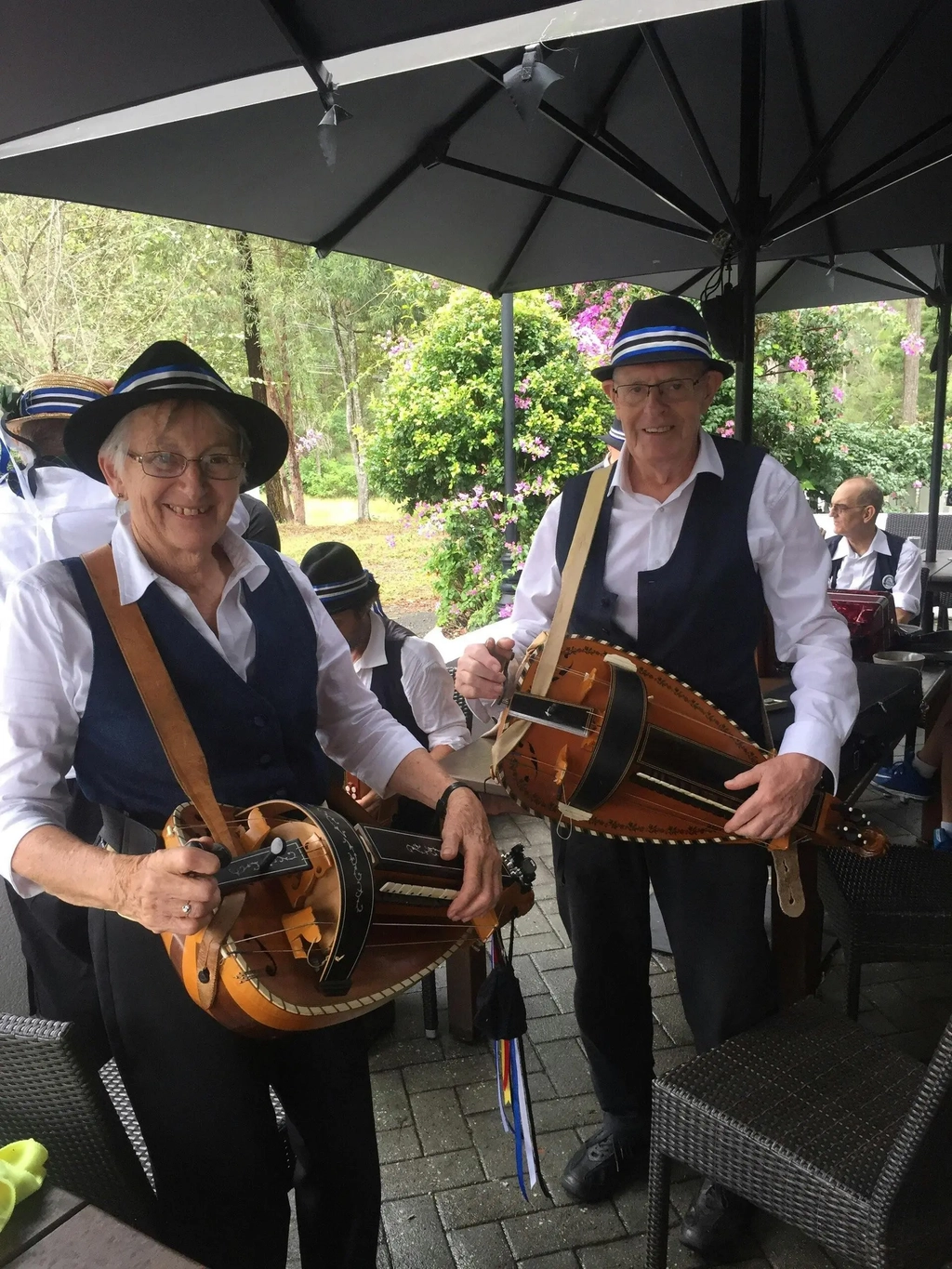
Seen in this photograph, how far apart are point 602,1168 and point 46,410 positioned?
2.55 metres

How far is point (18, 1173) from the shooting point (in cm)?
116

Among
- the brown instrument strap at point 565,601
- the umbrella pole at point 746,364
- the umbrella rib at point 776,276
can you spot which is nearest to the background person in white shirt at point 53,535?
the brown instrument strap at point 565,601

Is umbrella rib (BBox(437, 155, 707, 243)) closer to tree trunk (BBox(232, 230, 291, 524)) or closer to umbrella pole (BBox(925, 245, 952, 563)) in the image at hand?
umbrella pole (BBox(925, 245, 952, 563))

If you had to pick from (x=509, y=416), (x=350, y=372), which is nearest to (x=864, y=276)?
(x=509, y=416)

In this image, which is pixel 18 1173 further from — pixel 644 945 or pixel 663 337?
pixel 663 337

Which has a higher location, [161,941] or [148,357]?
[148,357]

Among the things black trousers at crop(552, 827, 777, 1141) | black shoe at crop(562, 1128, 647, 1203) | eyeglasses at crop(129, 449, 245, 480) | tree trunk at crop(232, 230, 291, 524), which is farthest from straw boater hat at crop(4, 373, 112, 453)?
tree trunk at crop(232, 230, 291, 524)

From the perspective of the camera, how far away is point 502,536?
754 centimetres

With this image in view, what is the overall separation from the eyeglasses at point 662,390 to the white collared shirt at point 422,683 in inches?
54.9

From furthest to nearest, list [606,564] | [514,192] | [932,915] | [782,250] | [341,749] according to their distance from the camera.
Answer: [782,250], [514,192], [932,915], [606,564], [341,749]

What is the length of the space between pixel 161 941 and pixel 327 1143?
1.71ft

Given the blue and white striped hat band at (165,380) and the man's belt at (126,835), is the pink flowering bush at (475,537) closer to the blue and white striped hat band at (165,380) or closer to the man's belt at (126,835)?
the blue and white striped hat band at (165,380)

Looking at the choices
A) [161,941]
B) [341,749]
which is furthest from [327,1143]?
[341,749]

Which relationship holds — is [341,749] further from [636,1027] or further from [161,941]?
[636,1027]
